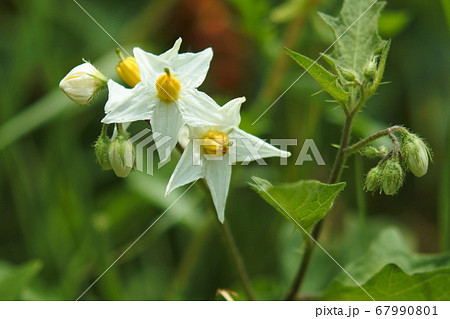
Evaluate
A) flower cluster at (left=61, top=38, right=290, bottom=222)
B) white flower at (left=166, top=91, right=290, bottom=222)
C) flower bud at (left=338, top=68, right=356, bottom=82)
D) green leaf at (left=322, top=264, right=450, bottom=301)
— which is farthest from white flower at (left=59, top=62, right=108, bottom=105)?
green leaf at (left=322, top=264, right=450, bottom=301)

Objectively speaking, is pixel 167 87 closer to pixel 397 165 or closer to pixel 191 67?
pixel 191 67

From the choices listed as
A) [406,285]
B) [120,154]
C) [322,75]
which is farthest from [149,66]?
[406,285]

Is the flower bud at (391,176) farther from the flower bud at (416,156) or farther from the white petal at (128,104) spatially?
the white petal at (128,104)

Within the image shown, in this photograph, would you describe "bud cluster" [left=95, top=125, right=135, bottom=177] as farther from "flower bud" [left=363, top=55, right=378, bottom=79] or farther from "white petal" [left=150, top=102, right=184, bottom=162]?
"flower bud" [left=363, top=55, right=378, bottom=79]

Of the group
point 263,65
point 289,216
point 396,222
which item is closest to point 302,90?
point 263,65

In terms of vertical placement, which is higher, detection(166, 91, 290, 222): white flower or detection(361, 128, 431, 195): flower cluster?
detection(166, 91, 290, 222): white flower

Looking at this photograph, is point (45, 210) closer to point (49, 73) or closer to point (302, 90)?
point (49, 73)

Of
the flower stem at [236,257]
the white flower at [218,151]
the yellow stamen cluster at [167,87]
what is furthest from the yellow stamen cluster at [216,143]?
the flower stem at [236,257]
